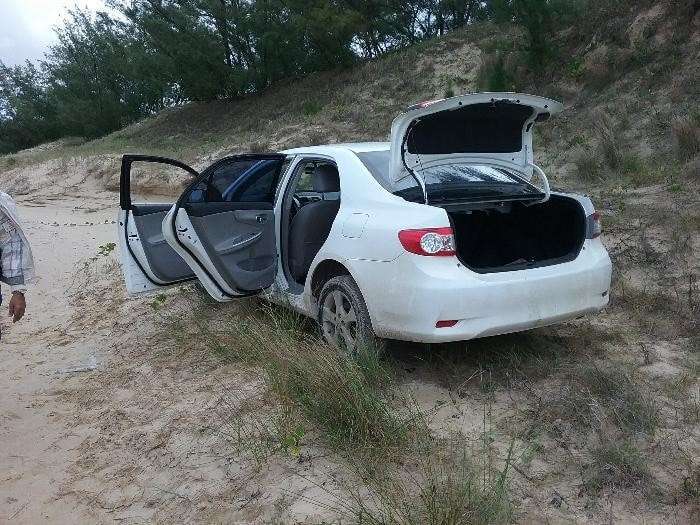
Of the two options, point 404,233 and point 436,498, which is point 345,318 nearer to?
point 404,233

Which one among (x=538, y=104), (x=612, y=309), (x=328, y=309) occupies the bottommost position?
(x=612, y=309)

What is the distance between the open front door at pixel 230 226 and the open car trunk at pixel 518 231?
158cm

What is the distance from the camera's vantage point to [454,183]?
14.8ft

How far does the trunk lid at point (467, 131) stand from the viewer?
4.15 meters

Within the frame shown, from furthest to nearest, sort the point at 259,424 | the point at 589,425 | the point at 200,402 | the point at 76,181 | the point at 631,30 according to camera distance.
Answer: the point at 76,181, the point at 631,30, the point at 200,402, the point at 259,424, the point at 589,425

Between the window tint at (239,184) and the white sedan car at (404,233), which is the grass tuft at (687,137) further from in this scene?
the window tint at (239,184)

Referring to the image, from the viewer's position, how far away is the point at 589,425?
3.45 m

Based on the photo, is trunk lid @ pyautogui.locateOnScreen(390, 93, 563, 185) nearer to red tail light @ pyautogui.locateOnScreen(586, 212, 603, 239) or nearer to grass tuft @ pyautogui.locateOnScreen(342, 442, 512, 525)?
red tail light @ pyautogui.locateOnScreen(586, 212, 603, 239)

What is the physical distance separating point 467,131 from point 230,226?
7.07 feet

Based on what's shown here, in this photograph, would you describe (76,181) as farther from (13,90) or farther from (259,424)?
(13,90)

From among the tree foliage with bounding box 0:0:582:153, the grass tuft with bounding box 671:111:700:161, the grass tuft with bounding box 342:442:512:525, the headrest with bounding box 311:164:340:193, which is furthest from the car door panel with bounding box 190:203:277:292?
the tree foliage with bounding box 0:0:582:153

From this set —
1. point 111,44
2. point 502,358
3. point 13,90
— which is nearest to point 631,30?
point 502,358

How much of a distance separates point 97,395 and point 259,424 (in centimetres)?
175

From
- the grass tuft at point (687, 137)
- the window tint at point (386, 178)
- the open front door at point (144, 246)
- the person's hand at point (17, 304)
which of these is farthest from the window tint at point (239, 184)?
the grass tuft at point (687, 137)
